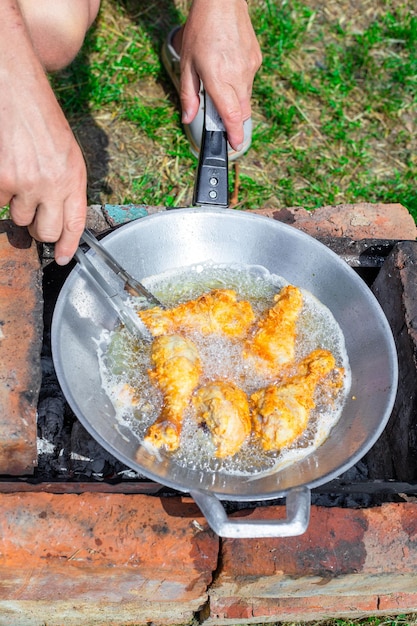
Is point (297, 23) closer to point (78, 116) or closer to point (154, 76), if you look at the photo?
point (154, 76)

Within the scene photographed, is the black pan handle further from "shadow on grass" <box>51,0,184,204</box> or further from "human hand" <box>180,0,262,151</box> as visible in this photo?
"shadow on grass" <box>51,0,184,204</box>

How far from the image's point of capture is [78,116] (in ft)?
12.8

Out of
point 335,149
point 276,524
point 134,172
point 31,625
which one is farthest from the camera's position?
point 335,149

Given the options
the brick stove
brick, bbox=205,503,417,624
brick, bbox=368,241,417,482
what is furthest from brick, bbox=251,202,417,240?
brick, bbox=205,503,417,624

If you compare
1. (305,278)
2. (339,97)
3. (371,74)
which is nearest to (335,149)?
(339,97)

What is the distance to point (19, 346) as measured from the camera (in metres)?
1.96

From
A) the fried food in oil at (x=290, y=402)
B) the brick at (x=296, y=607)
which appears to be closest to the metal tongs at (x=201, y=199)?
the fried food in oil at (x=290, y=402)

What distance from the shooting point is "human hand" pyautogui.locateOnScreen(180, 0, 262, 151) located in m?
2.23

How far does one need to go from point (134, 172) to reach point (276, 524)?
8.93 ft

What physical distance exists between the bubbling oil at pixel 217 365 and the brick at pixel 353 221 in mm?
365

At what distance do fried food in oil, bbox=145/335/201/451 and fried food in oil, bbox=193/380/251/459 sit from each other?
0.06 m

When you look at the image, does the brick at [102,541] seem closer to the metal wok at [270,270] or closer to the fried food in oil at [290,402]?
the metal wok at [270,270]

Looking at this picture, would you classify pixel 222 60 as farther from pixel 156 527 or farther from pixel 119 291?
pixel 156 527

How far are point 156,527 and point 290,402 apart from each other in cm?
57
